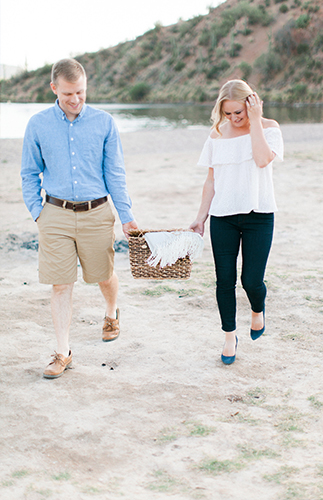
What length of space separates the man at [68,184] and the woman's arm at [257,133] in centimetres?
92

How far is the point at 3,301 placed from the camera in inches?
177

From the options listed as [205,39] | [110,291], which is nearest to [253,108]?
[110,291]

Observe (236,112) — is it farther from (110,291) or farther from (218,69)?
(218,69)

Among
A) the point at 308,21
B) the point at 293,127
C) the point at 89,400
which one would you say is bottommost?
the point at 89,400

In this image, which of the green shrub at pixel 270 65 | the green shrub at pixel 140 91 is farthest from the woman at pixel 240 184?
the green shrub at pixel 140 91

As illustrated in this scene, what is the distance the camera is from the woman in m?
2.96

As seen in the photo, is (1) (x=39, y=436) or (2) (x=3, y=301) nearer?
(1) (x=39, y=436)

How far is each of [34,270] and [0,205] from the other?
141 inches

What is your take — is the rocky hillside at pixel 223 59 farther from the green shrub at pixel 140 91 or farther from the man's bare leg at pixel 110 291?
the man's bare leg at pixel 110 291

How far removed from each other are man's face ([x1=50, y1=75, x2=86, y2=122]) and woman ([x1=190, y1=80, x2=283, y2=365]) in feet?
2.77

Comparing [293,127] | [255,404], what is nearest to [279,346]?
[255,404]

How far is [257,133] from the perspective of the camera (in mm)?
2941

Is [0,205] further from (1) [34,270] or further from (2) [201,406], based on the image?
(2) [201,406]

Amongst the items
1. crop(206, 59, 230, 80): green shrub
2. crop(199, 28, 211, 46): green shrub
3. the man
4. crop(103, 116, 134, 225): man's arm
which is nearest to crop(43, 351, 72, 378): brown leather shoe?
the man
